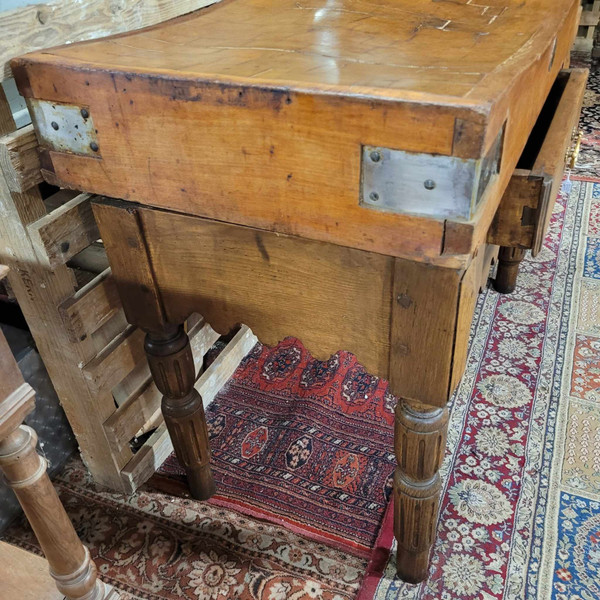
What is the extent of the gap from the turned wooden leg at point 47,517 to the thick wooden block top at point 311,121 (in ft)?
1.18

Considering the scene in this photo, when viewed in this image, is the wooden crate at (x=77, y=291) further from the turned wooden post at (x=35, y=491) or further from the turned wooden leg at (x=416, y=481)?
the turned wooden leg at (x=416, y=481)

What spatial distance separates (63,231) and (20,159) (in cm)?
15

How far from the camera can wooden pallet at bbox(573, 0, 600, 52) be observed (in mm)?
3602

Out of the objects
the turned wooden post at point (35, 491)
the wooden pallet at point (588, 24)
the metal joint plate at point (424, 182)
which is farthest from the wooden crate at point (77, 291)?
the wooden pallet at point (588, 24)

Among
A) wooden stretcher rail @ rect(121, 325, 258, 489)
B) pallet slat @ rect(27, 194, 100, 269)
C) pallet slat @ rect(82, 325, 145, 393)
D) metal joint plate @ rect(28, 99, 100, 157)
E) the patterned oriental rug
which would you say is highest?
metal joint plate @ rect(28, 99, 100, 157)

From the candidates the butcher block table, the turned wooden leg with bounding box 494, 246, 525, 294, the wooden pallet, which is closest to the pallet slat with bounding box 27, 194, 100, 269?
the butcher block table

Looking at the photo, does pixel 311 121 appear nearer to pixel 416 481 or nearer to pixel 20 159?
pixel 20 159

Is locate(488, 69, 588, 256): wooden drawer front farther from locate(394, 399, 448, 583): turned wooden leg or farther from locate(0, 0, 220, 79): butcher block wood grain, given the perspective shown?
locate(0, 0, 220, 79): butcher block wood grain

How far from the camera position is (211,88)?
0.67 m

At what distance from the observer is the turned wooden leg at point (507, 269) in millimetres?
1753

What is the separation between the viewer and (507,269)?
5.94 ft

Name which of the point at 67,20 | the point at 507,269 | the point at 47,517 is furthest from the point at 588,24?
the point at 47,517

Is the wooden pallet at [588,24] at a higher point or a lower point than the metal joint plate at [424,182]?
lower

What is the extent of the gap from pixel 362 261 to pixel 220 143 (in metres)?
0.22
